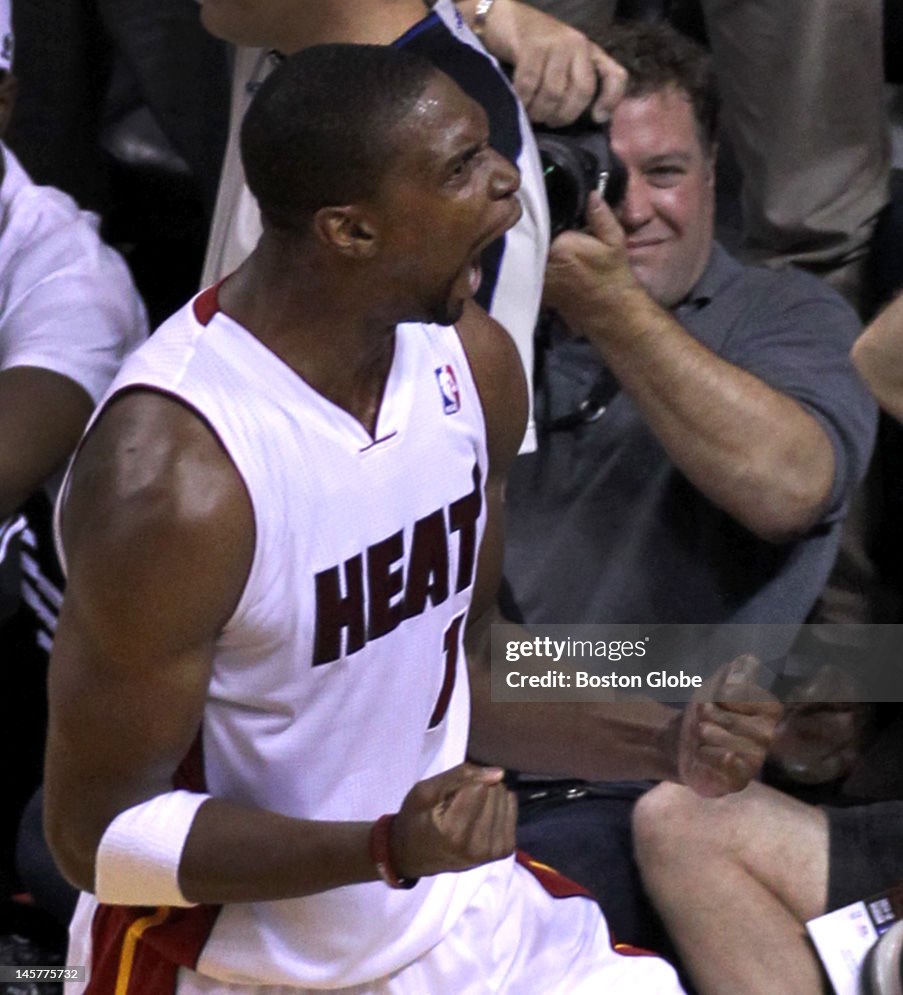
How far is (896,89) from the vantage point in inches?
114

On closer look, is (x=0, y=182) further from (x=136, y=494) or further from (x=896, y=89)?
(x=896, y=89)

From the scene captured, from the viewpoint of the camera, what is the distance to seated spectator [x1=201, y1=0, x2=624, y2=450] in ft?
5.90

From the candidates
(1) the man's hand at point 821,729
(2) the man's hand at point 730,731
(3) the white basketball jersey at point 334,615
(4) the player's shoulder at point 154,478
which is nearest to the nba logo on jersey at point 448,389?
(3) the white basketball jersey at point 334,615

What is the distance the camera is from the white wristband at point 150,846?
1382 millimetres

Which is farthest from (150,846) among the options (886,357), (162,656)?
(886,357)

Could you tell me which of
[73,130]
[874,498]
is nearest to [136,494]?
[874,498]

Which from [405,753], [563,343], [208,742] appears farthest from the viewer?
[563,343]

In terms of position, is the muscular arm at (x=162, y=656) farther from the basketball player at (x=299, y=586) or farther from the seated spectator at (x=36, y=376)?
the seated spectator at (x=36, y=376)

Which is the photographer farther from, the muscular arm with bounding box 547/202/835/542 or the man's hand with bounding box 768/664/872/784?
the man's hand with bounding box 768/664/872/784

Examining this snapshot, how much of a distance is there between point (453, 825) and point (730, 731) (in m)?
0.50

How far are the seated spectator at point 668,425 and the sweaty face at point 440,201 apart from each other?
2.01 feet

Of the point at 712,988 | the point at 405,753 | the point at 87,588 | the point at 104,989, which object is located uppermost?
the point at 87,588

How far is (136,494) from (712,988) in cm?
100

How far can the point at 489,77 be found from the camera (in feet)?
5.94
